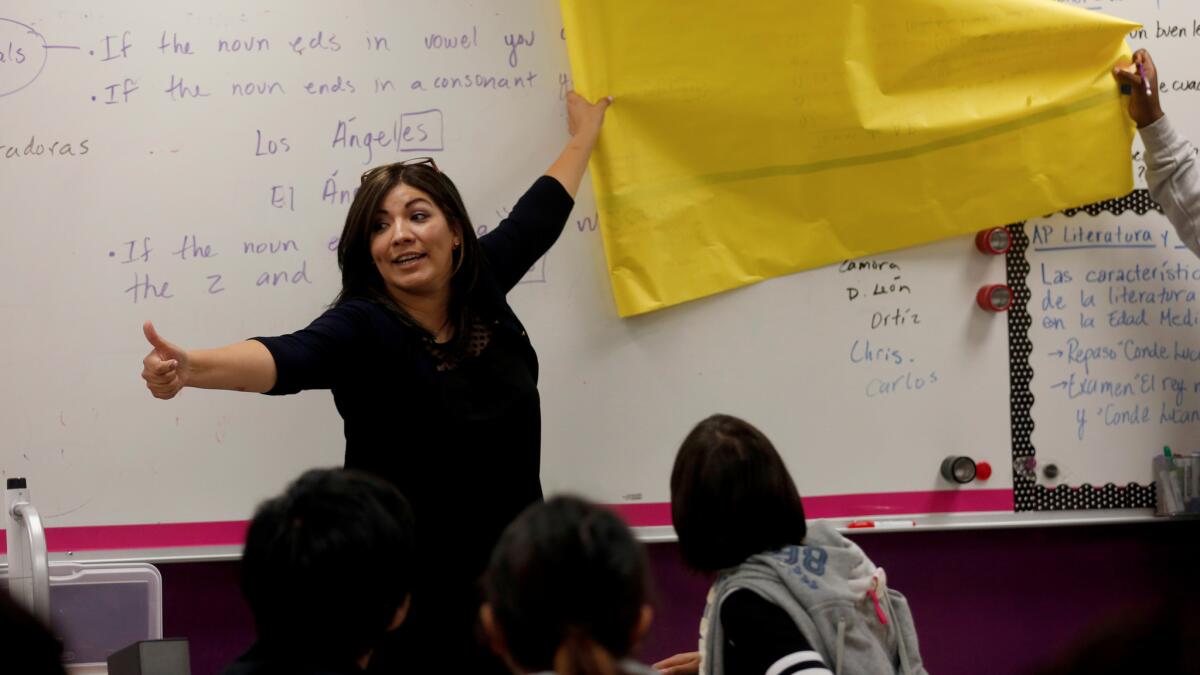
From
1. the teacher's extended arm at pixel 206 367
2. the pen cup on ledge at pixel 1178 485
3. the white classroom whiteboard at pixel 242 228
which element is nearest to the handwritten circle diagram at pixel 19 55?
the white classroom whiteboard at pixel 242 228

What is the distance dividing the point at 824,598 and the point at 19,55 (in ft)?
6.65

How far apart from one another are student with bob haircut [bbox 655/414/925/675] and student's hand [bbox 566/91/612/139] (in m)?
0.90

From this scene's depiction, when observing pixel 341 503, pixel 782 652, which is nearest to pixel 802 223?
pixel 782 652

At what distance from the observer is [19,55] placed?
238cm

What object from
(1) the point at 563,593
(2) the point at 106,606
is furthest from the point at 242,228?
(1) the point at 563,593

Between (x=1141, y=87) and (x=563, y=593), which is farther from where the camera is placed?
(x=1141, y=87)

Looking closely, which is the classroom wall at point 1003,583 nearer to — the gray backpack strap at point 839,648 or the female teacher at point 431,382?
the female teacher at point 431,382

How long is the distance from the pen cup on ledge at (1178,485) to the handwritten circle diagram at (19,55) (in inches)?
106

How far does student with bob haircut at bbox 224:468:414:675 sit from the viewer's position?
130 cm

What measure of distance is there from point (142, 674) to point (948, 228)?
1.91m

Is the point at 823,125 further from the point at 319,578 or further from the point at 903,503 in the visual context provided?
the point at 319,578

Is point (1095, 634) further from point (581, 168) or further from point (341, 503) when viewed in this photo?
point (581, 168)

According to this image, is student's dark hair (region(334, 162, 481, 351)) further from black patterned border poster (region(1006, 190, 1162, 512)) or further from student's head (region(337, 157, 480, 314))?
black patterned border poster (region(1006, 190, 1162, 512))

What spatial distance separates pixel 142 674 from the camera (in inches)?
79.2
